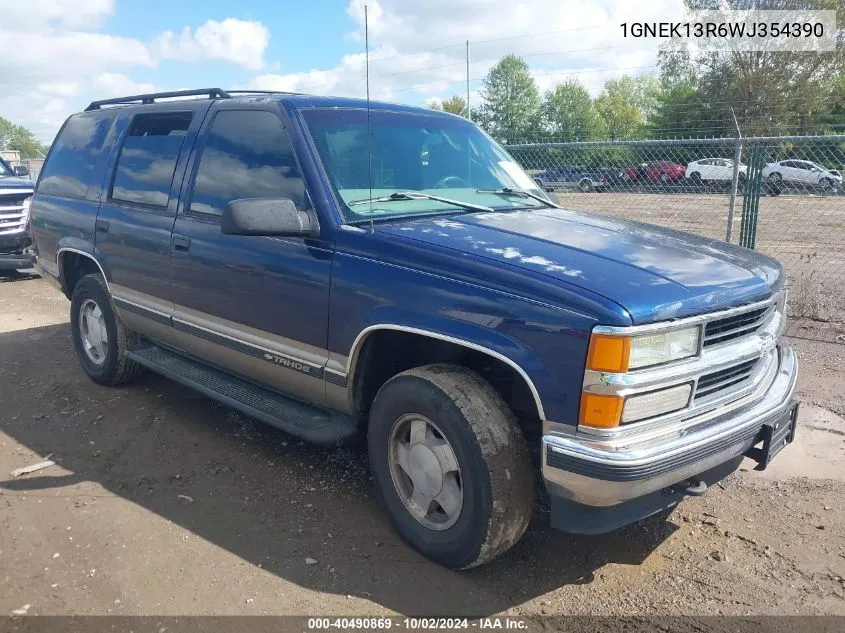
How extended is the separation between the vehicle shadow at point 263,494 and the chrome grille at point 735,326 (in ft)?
3.60

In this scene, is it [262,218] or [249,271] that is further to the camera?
[249,271]

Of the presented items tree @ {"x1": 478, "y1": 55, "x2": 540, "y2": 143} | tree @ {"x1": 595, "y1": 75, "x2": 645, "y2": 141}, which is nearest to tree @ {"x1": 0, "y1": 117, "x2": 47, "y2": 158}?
tree @ {"x1": 478, "y1": 55, "x2": 540, "y2": 143}

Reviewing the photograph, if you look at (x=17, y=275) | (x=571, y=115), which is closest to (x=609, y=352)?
(x=17, y=275)

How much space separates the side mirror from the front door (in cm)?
17

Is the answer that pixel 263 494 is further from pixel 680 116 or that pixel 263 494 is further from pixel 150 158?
pixel 680 116

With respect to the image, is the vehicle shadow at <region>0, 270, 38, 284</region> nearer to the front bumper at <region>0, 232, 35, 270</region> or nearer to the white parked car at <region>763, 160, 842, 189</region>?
the front bumper at <region>0, 232, 35, 270</region>

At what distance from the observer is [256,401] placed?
3.90m

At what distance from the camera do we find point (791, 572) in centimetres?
308

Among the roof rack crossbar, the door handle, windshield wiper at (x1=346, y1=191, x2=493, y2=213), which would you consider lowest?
the door handle

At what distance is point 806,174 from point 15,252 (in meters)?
10.7

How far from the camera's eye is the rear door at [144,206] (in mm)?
4359

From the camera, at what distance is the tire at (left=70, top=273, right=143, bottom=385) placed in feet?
16.8

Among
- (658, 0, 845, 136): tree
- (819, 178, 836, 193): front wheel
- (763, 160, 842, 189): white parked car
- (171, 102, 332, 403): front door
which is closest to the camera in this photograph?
(171, 102, 332, 403): front door

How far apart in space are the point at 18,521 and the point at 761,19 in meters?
35.8
